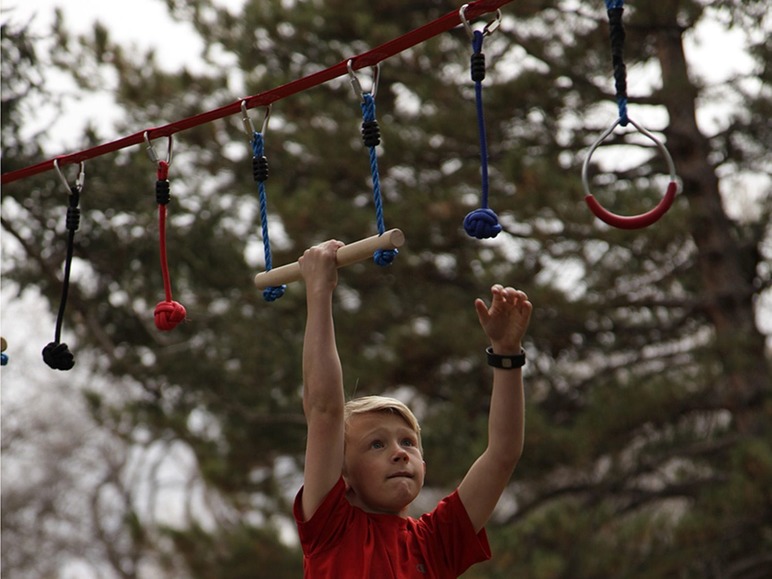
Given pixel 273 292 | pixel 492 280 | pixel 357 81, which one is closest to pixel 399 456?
pixel 273 292

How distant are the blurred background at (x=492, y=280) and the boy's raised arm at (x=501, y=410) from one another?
403cm

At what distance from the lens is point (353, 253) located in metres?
2.42

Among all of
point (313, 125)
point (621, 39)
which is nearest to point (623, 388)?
point (313, 125)

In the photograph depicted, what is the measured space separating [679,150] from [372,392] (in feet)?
9.53

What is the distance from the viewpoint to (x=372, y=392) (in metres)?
9.06

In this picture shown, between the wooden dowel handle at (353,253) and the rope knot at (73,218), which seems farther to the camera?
the rope knot at (73,218)

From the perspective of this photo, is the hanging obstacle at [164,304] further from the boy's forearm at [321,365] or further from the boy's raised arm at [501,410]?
the boy's raised arm at [501,410]

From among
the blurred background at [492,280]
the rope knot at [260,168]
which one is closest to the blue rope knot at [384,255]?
the rope knot at [260,168]

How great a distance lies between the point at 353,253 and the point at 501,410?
506 millimetres

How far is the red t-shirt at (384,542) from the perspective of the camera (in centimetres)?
252

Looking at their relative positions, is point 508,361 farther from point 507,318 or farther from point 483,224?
point 483,224

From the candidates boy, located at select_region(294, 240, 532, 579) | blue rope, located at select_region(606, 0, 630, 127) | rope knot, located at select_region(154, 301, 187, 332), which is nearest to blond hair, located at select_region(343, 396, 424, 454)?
boy, located at select_region(294, 240, 532, 579)

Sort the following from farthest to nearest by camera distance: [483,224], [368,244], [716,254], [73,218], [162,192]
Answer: [716,254]
[73,218]
[162,192]
[483,224]
[368,244]

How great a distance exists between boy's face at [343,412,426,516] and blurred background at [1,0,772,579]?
3915 millimetres
